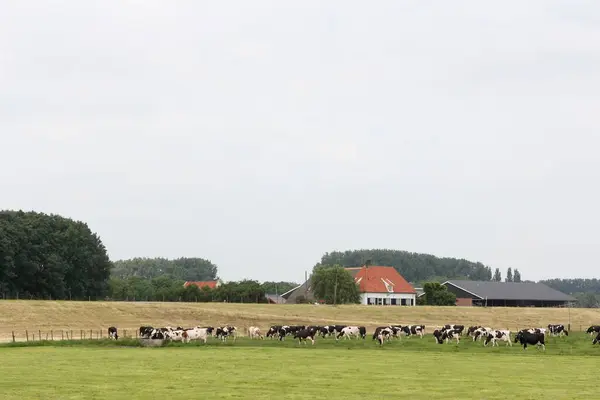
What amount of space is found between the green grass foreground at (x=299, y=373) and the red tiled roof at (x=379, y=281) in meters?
79.4

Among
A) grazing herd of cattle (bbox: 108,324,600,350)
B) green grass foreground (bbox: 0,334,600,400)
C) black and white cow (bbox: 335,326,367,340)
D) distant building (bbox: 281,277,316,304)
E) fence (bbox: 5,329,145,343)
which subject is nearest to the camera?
green grass foreground (bbox: 0,334,600,400)

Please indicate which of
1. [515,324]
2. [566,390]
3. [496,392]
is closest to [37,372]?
[496,392]

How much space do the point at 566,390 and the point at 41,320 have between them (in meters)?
56.8

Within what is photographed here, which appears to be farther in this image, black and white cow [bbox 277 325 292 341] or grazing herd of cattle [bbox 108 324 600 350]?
black and white cow [bbox 277 325 292 341]

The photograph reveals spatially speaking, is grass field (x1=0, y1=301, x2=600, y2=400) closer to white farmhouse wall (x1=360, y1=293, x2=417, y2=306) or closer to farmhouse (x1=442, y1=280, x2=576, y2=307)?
white farmhouse wall (x1=360, y1=293, x2=417, y2=306)

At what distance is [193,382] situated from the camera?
94.8ft

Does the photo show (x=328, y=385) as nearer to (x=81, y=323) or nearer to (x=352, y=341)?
(x=352, y=341)

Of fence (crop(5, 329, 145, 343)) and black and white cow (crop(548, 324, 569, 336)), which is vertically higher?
black and white cow (crop(548, 324, 569, 336))

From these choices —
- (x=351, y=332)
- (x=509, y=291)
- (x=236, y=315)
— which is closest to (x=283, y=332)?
(x=351, y=332)

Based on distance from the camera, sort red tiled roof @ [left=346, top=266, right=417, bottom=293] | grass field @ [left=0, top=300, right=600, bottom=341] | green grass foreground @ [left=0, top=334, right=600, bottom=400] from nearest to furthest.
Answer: green grass foreground @ [left=0, top=334, right=600, bottom=400], grass field @ [left=0, top=300, right=600, bottom=341], red tiled roof @ [left=346, top=266, right=417, bottom=293]

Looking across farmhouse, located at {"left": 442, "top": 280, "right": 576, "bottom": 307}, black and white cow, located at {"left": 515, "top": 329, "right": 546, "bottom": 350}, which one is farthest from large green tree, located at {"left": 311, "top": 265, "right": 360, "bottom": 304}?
black and white cow, located at {"left": 515, "top": 329, "right": 546, "bottom": 350}

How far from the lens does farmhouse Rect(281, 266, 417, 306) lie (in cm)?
12938

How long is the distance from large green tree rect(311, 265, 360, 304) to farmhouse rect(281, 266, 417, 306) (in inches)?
360

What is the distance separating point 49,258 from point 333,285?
3792 cm
